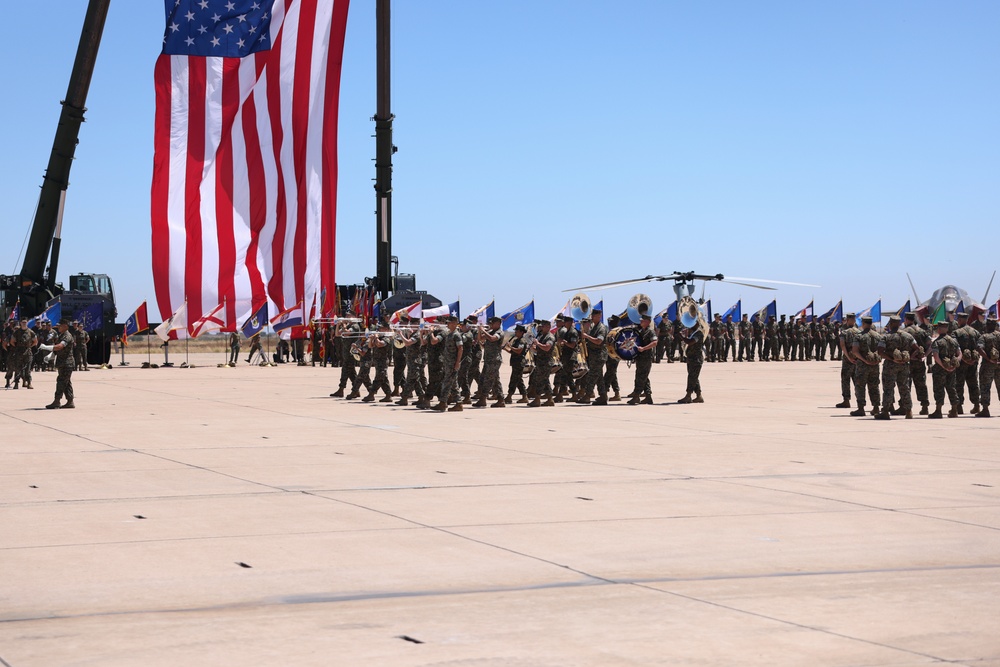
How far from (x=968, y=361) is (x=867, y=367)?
4.66 ft

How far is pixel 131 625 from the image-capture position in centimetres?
575

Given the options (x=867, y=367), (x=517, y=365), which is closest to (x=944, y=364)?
(x=867, y=367)

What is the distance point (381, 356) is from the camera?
2092 cm

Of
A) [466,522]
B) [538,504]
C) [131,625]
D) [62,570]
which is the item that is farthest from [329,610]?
[538,504]

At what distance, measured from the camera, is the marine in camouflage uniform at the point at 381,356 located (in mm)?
20609

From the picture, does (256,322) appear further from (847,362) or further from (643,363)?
(847,362)

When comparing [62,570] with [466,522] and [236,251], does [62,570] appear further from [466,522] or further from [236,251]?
[236,251]

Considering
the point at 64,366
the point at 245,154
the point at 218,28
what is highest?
the point at 218,28

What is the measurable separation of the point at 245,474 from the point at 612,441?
475cm

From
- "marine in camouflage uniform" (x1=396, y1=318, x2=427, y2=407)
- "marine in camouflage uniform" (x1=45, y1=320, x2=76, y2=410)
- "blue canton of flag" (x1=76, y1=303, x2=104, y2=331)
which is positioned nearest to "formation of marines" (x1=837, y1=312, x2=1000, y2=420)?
"marine in camouflage uniform" (x1=396, y1=318, x2=427, y2=407)

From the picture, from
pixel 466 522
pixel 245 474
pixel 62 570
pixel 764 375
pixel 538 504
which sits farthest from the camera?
pixel 764 375

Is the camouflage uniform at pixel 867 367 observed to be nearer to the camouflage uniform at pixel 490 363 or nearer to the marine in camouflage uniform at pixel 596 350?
the marine in camouflage uniform at pixel 596 350

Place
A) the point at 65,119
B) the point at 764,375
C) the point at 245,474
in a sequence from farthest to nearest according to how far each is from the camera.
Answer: the point at 65,119 → the point at 764,375 → the point at 245,474

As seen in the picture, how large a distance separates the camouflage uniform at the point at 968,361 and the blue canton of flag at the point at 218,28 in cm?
1794
